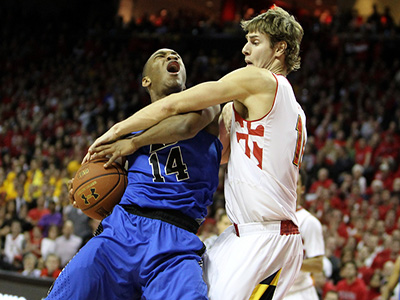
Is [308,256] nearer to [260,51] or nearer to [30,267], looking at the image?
[260,51]

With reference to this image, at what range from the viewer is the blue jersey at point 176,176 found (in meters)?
3.04

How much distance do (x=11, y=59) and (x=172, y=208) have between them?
18.2 metres

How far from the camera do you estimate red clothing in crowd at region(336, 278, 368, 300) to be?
7.20 meters

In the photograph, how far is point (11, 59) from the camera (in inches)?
773

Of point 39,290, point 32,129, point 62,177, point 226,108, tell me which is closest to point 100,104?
point 32,129

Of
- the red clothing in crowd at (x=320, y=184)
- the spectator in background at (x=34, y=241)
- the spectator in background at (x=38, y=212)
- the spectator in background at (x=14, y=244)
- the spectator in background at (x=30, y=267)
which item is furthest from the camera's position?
the spectator in background at (x=38, y=212)

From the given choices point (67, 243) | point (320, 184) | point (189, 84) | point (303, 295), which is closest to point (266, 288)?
point (303, 295)

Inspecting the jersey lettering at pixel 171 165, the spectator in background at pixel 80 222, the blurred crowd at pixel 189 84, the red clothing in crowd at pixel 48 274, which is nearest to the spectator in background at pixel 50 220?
the blurred crowd at pixel 189 84

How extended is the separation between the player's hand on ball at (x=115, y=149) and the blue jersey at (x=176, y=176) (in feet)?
0.41

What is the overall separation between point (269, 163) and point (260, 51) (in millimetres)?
653

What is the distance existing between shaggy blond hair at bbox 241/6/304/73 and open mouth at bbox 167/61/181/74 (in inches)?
19.5

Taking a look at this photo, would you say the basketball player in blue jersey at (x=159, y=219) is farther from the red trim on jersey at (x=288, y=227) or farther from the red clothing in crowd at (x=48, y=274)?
the red clothing in crowd at (x=48, y=274)

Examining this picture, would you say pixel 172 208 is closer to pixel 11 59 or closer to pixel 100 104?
pixel 100 104

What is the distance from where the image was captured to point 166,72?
3379 millimetres
